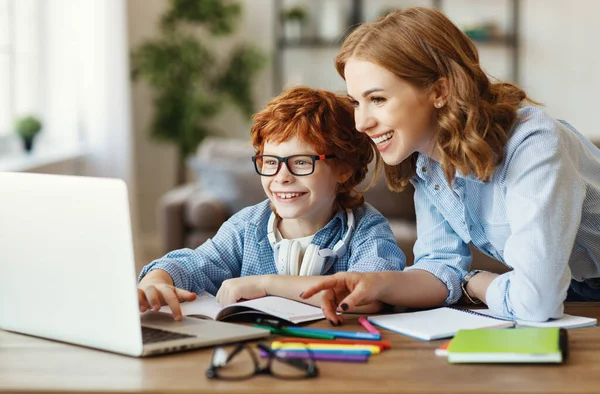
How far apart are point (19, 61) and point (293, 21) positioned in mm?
2317

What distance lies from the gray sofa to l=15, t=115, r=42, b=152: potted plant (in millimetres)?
820

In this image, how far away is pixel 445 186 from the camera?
1.53m

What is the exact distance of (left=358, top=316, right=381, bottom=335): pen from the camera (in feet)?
4.04

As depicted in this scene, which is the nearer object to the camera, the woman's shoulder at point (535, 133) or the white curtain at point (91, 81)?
the woman's shoulder at point (535, 133)

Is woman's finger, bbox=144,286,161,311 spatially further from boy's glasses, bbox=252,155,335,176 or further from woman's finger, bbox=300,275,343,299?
boy's glasses, bbox=252,155,335,176

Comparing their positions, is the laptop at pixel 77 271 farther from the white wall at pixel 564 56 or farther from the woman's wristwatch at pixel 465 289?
the white wall at pixel 564 56

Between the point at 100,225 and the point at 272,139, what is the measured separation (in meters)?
0.55

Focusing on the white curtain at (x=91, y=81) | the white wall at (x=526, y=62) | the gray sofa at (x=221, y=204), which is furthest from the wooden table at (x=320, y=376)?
the white wall at (x=526, y=62)

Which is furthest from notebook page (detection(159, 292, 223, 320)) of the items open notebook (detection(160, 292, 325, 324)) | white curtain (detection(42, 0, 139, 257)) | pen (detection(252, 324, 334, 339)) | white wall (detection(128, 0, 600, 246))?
white wall (detection(128, 0, 600, 246))

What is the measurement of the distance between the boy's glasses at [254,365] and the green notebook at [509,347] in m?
0.20

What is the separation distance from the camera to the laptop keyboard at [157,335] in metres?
1.16

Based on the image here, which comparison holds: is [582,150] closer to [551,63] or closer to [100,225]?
[100,225]

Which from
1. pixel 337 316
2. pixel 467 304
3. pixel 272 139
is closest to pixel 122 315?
pixel 337 316

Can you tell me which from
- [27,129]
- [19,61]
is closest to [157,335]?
[27,129]
